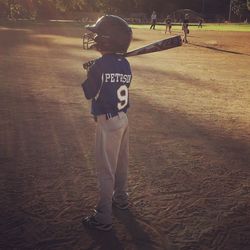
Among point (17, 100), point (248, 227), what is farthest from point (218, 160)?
point (17, 100)

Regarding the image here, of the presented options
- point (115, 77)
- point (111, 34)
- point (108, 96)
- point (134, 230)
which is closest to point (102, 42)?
point (111, 34)

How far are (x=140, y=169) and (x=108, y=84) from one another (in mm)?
1957

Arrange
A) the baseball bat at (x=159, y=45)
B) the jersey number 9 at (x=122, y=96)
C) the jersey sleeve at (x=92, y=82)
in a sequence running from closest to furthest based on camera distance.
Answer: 1. the jersey sleeve at (x=92, y=82)
2. the jersey number 9 at (x=122, y=96)
3. the baseball bat at (x=159, y=45)

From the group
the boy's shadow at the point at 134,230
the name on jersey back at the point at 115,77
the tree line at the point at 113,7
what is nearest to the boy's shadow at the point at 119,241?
the boy's shadow at the point at 134,230

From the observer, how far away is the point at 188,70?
15156mm

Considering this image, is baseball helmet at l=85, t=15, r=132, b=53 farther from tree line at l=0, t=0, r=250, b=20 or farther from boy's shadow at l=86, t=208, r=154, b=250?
tree line at l=0, t=0, r=250, b=20

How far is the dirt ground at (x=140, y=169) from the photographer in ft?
12.9

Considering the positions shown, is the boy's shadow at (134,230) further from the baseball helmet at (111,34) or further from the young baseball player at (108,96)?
the baseball helmet at (111,34)

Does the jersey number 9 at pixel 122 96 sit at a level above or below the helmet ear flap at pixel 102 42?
below

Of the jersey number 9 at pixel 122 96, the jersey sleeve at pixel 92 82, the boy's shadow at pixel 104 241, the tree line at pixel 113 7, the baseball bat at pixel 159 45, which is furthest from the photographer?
the tree line at pixel 113 7

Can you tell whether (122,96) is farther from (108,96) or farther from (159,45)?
(159,45)

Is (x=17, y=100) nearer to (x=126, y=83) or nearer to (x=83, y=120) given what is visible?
(x=83, y=120)

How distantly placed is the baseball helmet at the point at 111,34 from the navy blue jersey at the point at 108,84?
0.10 m

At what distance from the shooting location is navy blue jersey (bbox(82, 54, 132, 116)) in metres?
3.85
